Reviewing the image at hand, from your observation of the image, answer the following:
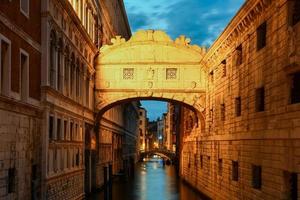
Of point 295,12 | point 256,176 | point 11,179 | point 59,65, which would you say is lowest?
point 256,176

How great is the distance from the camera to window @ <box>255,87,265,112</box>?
17.5 m

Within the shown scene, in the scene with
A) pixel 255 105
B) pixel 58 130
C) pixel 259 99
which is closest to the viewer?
pixel 259 99

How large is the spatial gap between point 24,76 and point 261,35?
310 inches

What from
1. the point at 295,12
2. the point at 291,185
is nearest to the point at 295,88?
the point at 295,12

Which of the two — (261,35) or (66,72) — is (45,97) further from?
(261,35)

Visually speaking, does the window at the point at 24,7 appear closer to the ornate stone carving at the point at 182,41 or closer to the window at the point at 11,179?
the window at the point at 11,179

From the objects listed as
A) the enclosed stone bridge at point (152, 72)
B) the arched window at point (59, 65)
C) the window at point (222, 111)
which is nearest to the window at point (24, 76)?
the arched window at point (59, 65)

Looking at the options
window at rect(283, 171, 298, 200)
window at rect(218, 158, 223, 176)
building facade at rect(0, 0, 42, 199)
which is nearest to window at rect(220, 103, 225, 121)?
window at rect(218, 158, 223, 176)

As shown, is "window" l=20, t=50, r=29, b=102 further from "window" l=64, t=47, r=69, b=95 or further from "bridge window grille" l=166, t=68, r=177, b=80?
"bridge window grille" l=166, t=68, r=177, b=80

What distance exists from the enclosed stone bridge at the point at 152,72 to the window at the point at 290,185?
1569cm

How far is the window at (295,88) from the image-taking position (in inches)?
550

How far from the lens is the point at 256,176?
59.1 ft

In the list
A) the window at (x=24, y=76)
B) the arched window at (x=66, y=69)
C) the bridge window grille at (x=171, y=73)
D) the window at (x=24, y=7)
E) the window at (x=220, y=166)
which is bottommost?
the window at (x=220, y=166)

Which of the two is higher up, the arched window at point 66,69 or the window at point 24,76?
the arched window at point 66,69
